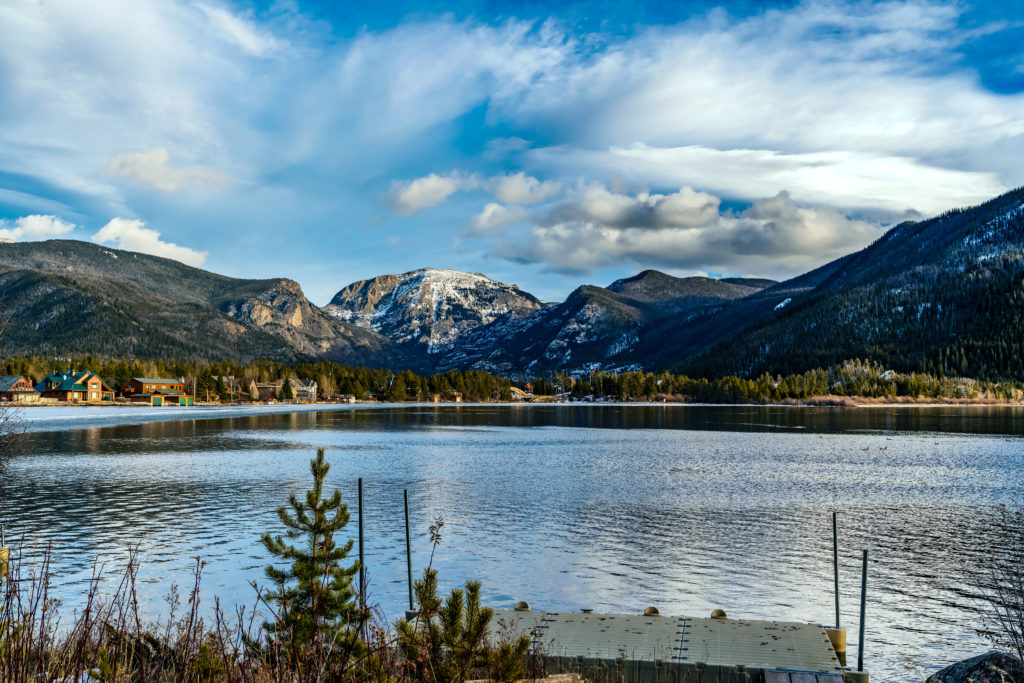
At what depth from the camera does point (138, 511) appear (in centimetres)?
3441

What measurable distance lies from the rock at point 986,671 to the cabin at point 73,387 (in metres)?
204

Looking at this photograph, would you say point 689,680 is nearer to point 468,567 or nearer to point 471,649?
point 471,649

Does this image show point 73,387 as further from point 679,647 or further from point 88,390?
point 679,647

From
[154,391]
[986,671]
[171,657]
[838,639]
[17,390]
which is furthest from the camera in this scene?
[154,391]

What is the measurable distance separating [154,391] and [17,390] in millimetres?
30403

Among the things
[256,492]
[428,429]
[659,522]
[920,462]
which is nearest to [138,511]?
[256,492]

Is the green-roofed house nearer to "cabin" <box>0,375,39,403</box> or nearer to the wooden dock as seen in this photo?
"cabin" <box>0,375,39,403</box>

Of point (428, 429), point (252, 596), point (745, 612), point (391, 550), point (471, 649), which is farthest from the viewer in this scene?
point (428, 429)

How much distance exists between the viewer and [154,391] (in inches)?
7633

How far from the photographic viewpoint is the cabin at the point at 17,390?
17000cm

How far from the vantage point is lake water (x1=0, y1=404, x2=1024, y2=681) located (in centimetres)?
2134

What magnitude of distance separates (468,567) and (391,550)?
390 centimetres

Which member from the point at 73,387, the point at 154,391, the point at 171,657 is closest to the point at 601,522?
the point at 171,657

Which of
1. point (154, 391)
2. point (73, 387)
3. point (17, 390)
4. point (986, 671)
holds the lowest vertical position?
point (986, 671)
